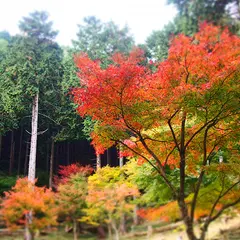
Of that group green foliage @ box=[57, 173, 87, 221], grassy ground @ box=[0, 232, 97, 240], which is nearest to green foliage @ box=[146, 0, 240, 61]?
green foliage @ box=[57, 173, 87, 221]

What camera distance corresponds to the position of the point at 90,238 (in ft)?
34.4

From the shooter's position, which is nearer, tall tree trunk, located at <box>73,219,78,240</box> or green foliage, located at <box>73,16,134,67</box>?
tall tree trunk, located at <box>73,219,78,240</box>

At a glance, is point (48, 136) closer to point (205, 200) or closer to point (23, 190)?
point (23, 190)

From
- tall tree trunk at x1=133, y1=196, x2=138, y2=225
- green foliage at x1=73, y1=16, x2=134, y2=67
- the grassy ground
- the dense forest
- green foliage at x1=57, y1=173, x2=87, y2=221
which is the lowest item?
the grassy ground

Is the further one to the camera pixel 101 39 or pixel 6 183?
pixel 101 39

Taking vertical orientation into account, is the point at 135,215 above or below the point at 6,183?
below

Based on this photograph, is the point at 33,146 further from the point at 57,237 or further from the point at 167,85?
the point at 167,85

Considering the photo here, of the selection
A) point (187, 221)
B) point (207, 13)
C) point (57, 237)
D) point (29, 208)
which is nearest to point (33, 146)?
point (57, 237)

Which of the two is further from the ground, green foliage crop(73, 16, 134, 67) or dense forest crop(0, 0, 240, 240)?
green foliage crop(73, 16, 134, 67)

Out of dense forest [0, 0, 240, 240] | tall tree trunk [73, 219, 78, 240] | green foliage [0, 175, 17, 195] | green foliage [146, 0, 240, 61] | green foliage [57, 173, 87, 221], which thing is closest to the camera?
dense forest [0, 0, 240, 240]

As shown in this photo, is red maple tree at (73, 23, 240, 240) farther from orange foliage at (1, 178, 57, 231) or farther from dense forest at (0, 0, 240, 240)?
orange foliage at (1, 178, 57, 231)

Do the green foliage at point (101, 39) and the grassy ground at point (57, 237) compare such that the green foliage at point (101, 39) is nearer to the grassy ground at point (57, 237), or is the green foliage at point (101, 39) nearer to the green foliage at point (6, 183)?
the green foliage at point (6, 183)

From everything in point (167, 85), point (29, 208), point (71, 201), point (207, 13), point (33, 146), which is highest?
point (207, 13)

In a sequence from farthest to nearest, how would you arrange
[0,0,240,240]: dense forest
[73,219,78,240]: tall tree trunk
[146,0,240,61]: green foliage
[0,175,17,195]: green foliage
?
[0,175,17,195]: green foliage
[73,219,78,240]: tall tree trunk
[146,0,240,61]: green foliage
[0,0,240,240]: dense forest
